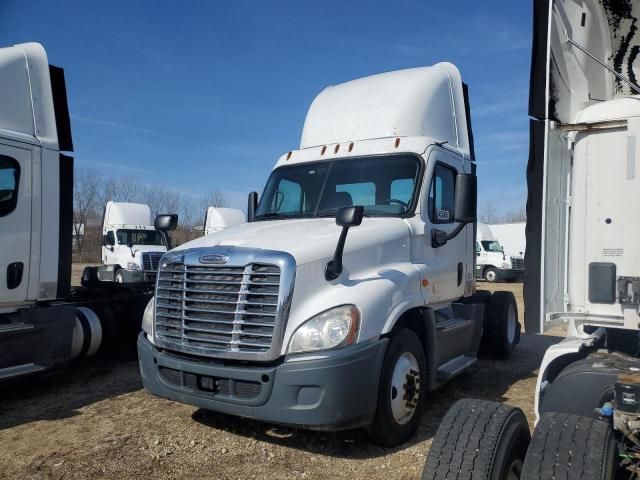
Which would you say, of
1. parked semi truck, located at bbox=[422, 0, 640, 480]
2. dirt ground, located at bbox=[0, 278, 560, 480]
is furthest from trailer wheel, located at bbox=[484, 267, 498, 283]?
parked semi truck, located at bbox=[422, 0, 640, 480]

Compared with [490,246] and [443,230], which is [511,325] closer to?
[443,230]

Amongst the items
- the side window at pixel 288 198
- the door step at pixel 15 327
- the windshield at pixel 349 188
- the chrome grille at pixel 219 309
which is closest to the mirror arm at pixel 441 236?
the windshield at pixel 349 188

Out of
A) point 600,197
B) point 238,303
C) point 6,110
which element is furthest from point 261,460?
point 6,110

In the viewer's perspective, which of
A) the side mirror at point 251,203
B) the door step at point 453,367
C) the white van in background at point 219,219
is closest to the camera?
the door step at point 453,367

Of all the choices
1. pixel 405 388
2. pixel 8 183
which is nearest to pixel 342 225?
pixel 405 388

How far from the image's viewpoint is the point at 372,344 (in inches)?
164

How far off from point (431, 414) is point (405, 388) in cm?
106

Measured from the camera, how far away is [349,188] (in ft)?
18.6

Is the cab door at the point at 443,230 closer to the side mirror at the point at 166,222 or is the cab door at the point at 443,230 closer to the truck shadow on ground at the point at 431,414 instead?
the truck shadow on ground at the point at 431,414

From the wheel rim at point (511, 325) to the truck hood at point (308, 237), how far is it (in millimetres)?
4024

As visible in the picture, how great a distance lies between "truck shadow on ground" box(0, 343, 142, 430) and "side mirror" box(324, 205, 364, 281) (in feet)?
10.6

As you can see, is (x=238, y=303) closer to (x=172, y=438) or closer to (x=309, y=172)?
(x=172, y=438)

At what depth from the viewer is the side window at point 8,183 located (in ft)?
18.8

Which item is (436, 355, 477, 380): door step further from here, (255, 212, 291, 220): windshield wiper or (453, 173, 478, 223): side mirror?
(255, 212, 291, 220): windshield wiper
